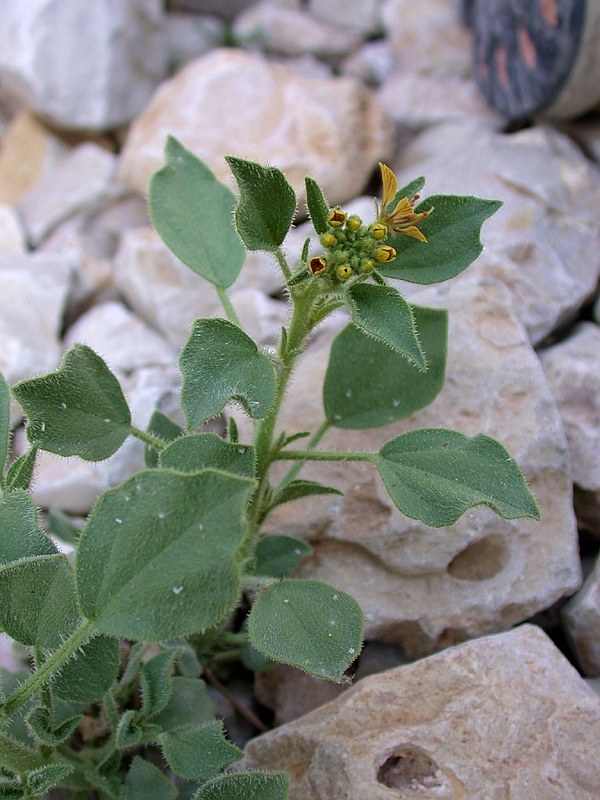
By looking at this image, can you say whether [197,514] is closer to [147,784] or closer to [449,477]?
[449,477]

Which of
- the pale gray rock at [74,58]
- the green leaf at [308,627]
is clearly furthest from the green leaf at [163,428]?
the pale gray rock at [74,58]

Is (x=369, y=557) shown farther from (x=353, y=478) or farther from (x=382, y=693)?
(x=382, y=693)

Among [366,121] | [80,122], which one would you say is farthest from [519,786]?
[80,122]

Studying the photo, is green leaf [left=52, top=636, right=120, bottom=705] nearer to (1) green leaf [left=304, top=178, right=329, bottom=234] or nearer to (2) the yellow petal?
(1) green leaf [left=304, top=178, right=329, bottom=234]

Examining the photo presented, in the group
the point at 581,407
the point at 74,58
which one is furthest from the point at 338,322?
the point at 74,58

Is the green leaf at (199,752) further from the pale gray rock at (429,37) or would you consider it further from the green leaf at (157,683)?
the pale gray rock at (429,37)

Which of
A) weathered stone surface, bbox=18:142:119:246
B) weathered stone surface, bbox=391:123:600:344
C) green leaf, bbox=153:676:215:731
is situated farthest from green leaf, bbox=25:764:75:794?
weathered stone surface, bbox=18:142:119:246
